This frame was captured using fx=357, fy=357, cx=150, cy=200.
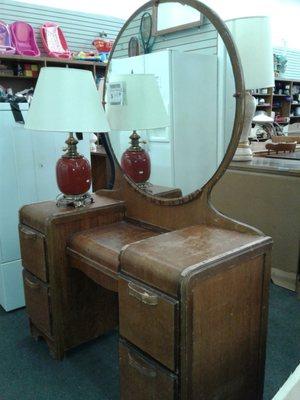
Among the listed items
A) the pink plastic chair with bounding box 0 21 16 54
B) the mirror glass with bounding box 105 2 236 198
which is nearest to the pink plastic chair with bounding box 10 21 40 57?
the pink plastic chair with bounding box 0 21 16 54

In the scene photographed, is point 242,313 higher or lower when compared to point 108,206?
lower

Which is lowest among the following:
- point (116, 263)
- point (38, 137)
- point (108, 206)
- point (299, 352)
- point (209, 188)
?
point (299, 352)

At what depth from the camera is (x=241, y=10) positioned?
561 centimetres

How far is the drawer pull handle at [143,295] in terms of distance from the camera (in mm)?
1031

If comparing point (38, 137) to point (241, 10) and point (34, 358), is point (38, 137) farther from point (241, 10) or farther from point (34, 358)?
point (241, 10)

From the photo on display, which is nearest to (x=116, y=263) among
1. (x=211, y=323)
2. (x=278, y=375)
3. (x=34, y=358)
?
(x=211, y=323)

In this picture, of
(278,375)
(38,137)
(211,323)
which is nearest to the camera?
(211,323)

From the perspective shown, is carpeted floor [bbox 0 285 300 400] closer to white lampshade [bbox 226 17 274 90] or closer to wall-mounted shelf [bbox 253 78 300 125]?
white lampshade [bbox 226 17 274 90]

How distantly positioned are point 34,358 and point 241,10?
576 cm

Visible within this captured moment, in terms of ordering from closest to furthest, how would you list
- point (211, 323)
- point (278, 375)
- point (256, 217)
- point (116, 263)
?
point (211, 323) < point (116, 263) < point (278, 375) < point (256, 217)

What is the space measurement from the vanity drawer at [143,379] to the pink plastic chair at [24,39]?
383 cm

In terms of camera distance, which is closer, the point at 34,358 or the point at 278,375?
the point at 278,375

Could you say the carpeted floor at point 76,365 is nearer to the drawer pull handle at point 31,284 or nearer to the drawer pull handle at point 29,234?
the drawer pull handle at point 31,284

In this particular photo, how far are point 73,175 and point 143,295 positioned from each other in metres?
0.73
